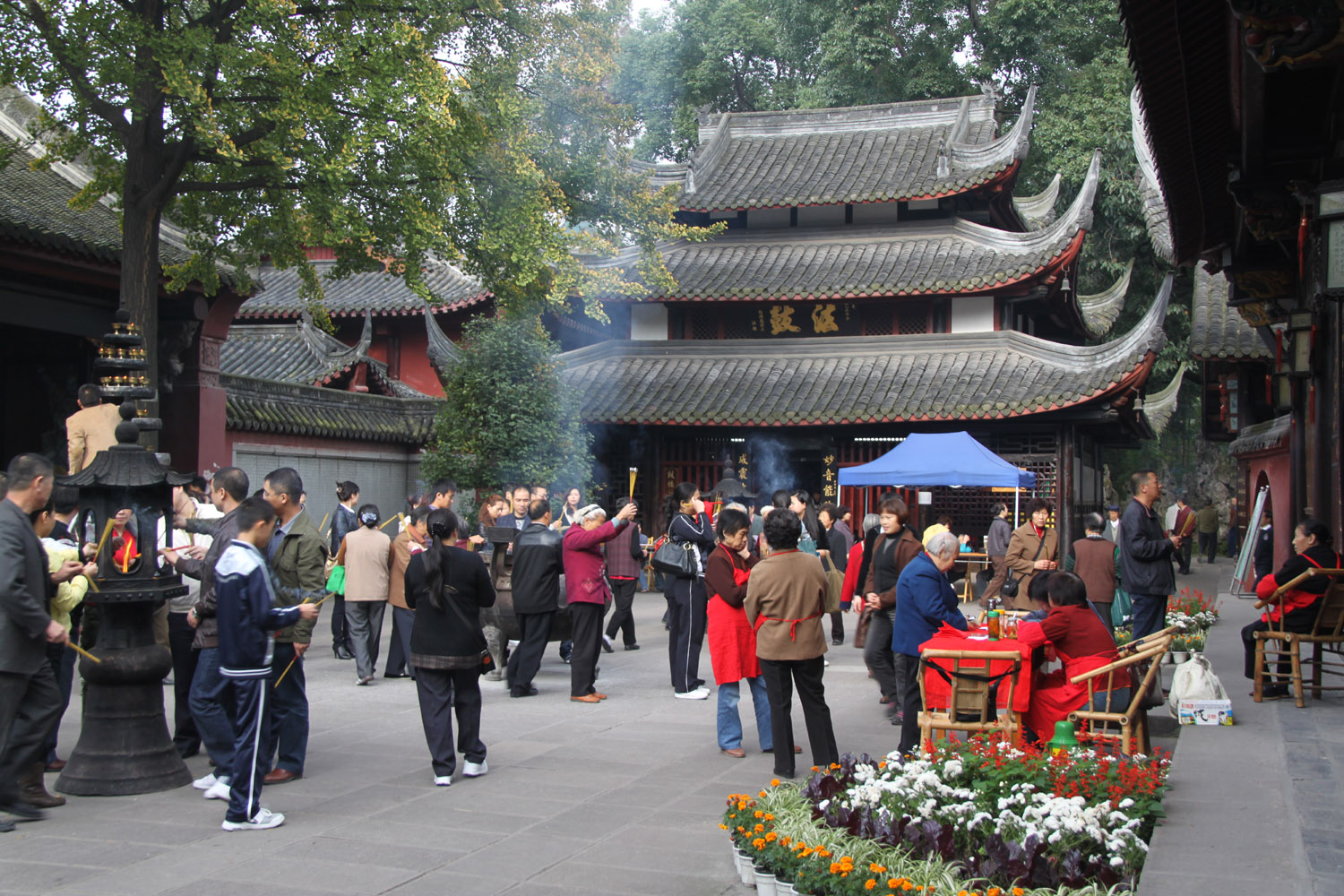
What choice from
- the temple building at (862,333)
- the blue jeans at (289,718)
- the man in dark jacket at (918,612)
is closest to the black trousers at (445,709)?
→ the blue jeans at (289,718)

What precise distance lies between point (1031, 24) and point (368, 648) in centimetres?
2812

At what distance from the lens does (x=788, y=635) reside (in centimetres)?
642

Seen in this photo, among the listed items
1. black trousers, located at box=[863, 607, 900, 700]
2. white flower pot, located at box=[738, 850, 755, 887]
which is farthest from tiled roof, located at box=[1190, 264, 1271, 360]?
white flower pot, located at box=[738, 850, 755, 887]

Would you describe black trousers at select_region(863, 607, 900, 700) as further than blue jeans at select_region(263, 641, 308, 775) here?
Yes

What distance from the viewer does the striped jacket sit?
564cm

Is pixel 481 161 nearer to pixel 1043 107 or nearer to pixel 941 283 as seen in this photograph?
pixel 941 283

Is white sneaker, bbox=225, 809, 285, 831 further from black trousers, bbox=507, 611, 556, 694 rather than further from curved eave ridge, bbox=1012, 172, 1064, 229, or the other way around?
curved eave ridge, bbox=1012, 172, 1064, 229

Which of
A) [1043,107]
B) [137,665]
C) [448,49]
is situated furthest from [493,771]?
[1043,107]

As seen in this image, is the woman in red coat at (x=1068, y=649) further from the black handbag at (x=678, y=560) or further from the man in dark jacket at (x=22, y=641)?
the man in dark jacket at (x=22, y=641)

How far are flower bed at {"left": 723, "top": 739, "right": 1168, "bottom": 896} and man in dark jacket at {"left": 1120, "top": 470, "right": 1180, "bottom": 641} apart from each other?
4.03 metres

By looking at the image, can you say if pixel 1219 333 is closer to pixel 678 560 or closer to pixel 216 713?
pixel 678 560

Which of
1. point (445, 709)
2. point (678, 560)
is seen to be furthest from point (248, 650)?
point (678, 560)

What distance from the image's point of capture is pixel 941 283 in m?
20.0

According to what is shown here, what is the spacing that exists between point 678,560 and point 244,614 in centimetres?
416
